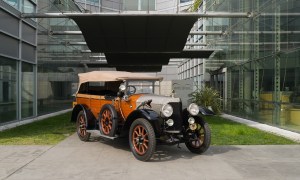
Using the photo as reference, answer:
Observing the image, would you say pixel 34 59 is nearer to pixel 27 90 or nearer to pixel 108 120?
pixel 27 90

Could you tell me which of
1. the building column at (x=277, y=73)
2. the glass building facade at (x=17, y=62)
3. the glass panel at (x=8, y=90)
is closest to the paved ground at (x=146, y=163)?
the building column at (x=277, y=73)

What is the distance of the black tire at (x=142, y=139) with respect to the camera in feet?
21.0

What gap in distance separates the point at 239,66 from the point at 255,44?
2623mm

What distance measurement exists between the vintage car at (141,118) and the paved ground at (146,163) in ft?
1.13

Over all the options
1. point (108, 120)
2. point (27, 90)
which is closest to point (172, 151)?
point (108, 120)

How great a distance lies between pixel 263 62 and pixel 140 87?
285 inches

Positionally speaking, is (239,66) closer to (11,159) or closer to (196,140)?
(196,140)

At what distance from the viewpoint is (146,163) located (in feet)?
21.0

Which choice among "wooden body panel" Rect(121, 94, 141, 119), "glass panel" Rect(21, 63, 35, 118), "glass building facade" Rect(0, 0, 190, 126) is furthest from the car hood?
"glass panel" Rect(21, 63, 35, 118)

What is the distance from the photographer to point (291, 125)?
11.2 meters

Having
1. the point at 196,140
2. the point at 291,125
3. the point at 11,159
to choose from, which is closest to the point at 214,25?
the point at 291,125

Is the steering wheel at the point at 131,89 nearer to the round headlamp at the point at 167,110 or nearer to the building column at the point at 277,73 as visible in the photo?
the round headlamp at the point at 167,110

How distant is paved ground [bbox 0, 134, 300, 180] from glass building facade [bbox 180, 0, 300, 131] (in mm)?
3875

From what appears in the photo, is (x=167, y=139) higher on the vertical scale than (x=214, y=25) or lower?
lower
